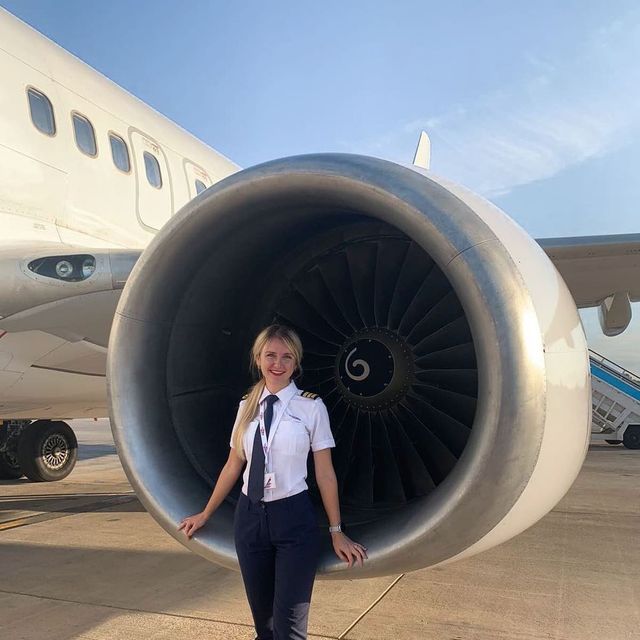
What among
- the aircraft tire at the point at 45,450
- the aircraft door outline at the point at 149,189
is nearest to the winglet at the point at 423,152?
the aircraft door outline at the point at 149,189

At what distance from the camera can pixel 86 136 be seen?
4.91 metres

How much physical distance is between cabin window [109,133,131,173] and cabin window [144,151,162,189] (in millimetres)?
250

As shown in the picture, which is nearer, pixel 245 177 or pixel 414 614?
pixel 245 177

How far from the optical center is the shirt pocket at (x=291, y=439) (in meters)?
1.89

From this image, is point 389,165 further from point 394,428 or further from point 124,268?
point 124,268

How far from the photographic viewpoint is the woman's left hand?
1752 mm

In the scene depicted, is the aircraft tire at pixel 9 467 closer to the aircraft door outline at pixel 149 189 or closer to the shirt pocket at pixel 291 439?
the aircraft door outline at pixel 149 189

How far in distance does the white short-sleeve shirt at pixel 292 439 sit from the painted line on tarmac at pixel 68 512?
13.5 ft

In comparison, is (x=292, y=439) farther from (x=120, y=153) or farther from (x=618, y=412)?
(x=618, y=412)

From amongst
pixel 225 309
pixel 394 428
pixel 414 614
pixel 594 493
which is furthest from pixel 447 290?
pixel 594 493

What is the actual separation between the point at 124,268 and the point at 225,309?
3.07 ft

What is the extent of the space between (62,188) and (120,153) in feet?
2.73

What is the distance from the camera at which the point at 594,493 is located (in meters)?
7.26

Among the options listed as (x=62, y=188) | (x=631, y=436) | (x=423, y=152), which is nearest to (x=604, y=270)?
(x=62, y=188)
